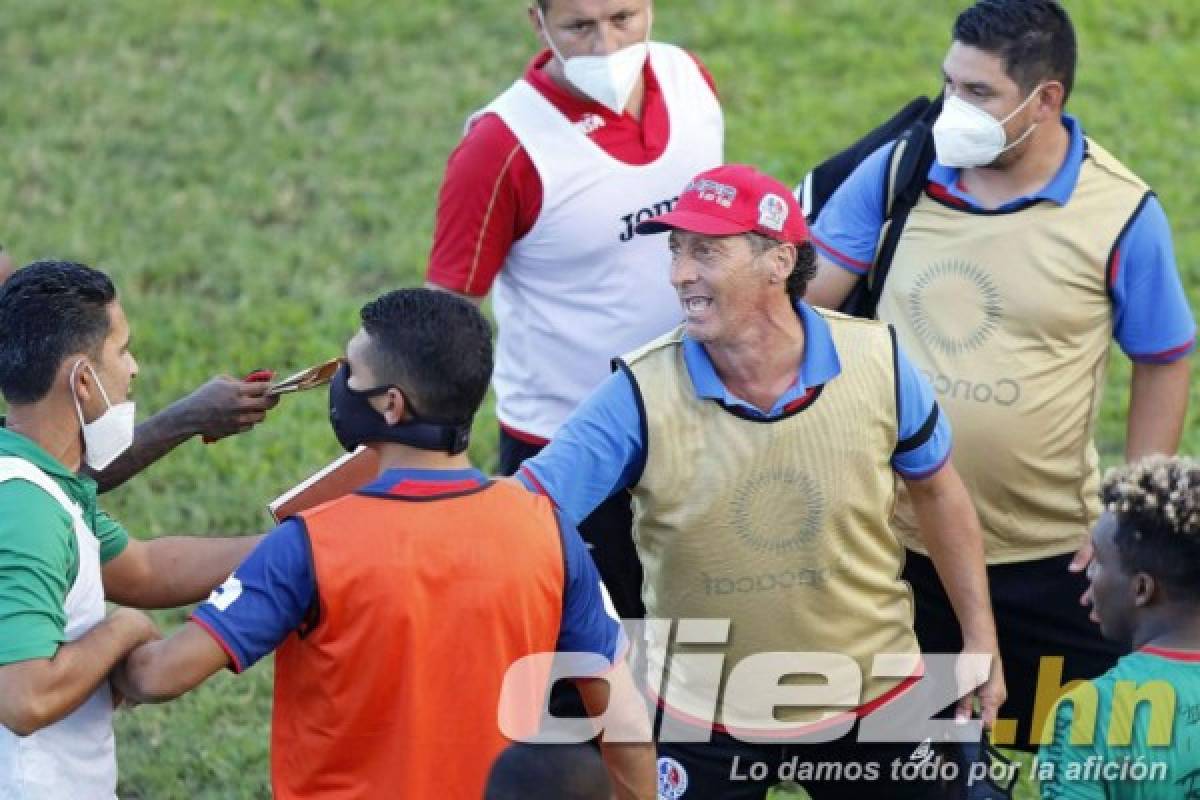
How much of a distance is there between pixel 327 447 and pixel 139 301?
1.85 m

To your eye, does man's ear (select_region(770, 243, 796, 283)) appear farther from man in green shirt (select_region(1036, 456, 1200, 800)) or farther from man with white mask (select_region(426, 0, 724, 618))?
man with white mask (select_region(426, 0, 724, 618))

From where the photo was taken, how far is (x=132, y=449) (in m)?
5.13

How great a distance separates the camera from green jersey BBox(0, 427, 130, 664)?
404 centimetres

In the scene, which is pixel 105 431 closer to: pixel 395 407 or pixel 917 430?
pixel 395 407

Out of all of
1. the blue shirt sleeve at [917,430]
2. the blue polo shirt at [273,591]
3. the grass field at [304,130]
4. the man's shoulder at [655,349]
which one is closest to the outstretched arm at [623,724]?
the blue polo shirt at [273,591]

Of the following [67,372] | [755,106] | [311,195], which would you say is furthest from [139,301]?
[67,372]

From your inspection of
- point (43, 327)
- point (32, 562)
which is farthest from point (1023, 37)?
point (32, 562)

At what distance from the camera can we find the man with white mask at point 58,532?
4.08 metres

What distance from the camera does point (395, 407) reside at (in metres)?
4.28

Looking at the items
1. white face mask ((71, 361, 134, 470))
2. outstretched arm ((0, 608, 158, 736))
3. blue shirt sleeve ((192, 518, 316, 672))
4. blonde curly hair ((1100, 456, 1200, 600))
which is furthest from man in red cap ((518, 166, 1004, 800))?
outstretched arm ((0, 608, 158, 736))

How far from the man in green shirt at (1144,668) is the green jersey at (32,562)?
6.87 ft

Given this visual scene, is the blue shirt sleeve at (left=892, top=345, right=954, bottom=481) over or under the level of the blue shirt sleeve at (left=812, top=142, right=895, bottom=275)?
under

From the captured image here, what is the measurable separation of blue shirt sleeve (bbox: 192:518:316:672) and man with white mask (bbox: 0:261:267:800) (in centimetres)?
25

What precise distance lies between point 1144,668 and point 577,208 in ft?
7.67
